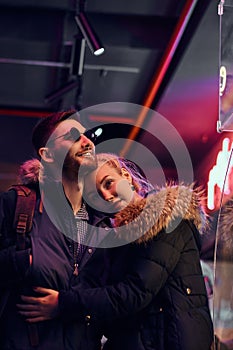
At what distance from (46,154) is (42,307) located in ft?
1.54

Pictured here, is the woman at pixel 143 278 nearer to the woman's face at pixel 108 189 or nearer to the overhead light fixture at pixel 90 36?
the woman's face at pixel 108 189

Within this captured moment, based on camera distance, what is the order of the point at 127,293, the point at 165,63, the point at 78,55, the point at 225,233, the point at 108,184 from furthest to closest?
the point at 165,63 < the point at 78,55 < the point at 108,184 < the point at 127,293 < the point at 225,233

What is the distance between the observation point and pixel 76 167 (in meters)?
1.75

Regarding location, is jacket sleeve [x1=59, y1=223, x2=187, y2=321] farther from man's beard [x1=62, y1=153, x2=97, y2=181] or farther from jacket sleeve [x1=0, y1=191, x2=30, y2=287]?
man's beard [x1=62, y1=153, x2=97, y2=181]

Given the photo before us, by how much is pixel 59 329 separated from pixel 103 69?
351 cm

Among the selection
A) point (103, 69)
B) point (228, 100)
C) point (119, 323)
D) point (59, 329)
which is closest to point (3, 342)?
point (59, 329)

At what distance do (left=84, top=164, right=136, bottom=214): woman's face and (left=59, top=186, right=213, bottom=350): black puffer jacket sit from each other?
0.04 m

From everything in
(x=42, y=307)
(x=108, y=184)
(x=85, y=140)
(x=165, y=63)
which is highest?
(x=165, y=63)

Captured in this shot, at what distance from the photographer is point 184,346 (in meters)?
1.58

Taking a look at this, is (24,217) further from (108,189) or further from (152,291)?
(152,291)

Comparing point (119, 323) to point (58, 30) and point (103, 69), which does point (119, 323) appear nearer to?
point (58, 30)

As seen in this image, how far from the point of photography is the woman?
160 centimetres

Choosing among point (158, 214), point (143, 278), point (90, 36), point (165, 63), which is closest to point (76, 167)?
point (158, 214)

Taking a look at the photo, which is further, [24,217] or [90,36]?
[90,36]
